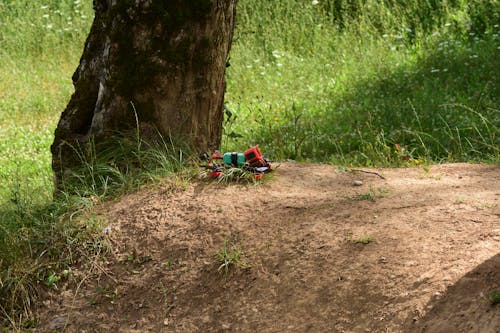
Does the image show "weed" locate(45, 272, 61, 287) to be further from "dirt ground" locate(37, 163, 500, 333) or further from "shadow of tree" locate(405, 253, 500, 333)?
"shadow of tree" locate(405, 253, 500, 333)

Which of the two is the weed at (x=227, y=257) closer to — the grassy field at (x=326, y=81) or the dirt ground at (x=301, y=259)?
the dirt ground at (x=301, y=259)

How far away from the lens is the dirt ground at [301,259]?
12.5 ft

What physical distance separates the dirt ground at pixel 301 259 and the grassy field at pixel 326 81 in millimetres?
643

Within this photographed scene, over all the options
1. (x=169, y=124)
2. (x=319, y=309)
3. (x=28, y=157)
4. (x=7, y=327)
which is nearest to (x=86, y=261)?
(x=7, y=327)

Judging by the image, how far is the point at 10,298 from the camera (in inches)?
179

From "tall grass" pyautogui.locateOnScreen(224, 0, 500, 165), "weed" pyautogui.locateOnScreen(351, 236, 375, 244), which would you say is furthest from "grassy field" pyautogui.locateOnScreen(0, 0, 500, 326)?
"weed" pyautogui.locateOnScreen(351, 236, 375, 244)

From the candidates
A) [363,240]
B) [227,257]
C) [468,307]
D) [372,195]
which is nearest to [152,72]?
[227,257]

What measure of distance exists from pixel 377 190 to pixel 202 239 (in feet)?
3.69

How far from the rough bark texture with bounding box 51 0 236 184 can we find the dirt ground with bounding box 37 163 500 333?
1.87ft

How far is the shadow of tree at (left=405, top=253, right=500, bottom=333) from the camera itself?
11.2 feet

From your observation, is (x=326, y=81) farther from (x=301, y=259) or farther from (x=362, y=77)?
(x=301, y=259)

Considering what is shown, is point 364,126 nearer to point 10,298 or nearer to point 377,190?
point 377,190

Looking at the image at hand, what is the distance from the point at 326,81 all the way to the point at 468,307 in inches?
255

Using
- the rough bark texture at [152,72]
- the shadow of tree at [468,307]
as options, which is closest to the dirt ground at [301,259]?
the shadow of tree at [468,307]
